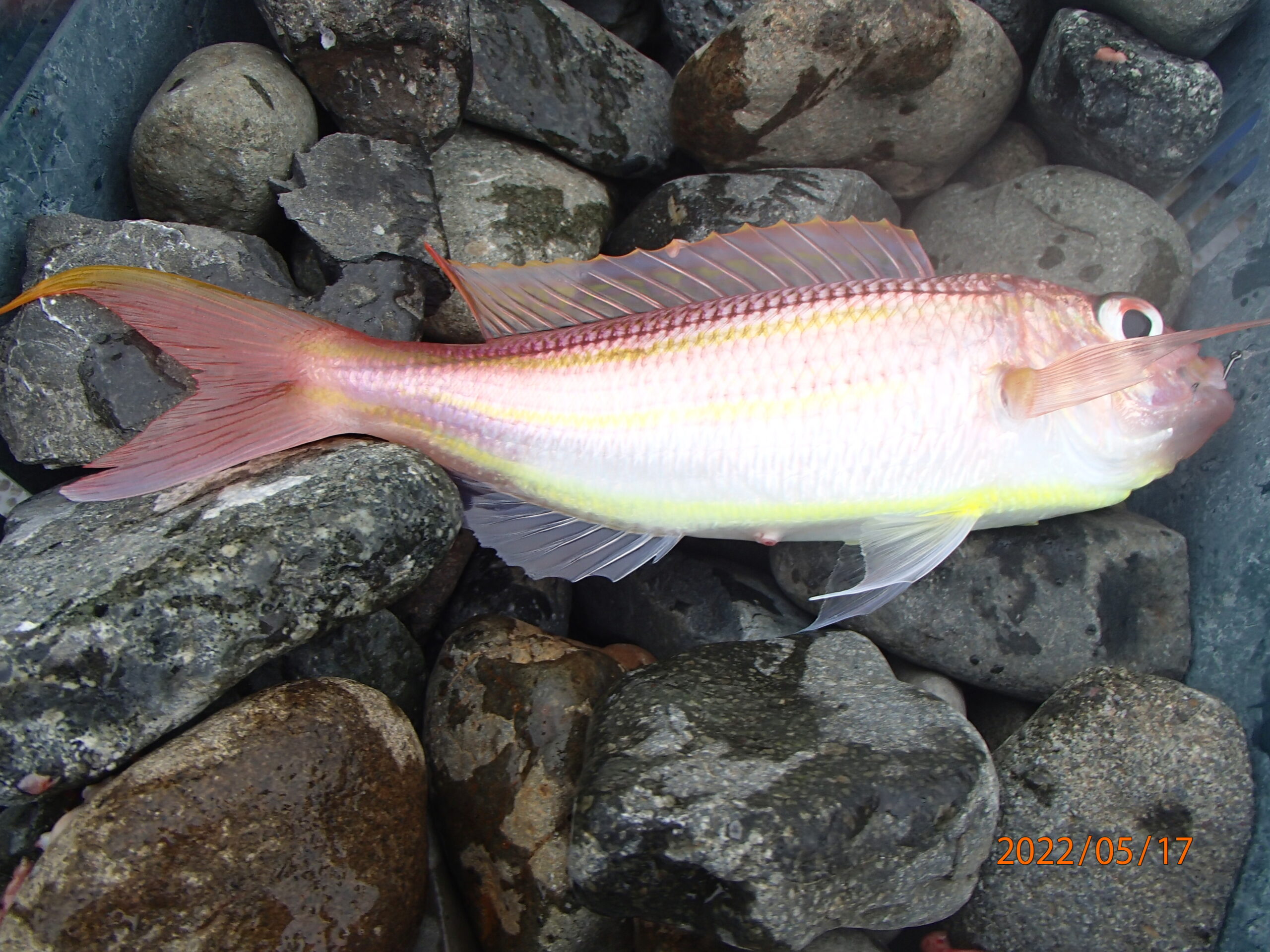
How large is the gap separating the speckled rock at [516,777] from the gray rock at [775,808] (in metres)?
0.18

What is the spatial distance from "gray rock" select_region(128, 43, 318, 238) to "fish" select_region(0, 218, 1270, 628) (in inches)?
27.8

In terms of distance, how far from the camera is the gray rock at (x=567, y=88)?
3342 millimetres

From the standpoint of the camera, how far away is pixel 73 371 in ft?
8.59

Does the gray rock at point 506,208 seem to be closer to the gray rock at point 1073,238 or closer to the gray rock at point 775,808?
the gray rock at point 1073,238

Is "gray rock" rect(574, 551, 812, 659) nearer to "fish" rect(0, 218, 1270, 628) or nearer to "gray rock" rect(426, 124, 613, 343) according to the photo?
"fish" rect(0, 218, 1270, 628)

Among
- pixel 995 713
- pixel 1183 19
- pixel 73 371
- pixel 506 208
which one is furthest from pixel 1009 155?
pixel 73 371

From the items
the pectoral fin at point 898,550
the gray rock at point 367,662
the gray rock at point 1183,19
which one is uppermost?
the gray rock at point 1183,19

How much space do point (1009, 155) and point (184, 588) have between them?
11.9 feet

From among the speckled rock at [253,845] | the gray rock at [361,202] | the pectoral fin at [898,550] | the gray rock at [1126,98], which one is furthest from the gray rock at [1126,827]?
the gray rock at [361,202]

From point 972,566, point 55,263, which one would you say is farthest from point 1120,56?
point 55,263

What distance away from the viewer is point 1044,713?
2521 mm

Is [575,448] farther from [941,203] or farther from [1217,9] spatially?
[1217,9]

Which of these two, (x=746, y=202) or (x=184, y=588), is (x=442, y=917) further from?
(x=746, y=202)

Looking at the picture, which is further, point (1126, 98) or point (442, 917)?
point (1126, 98)
